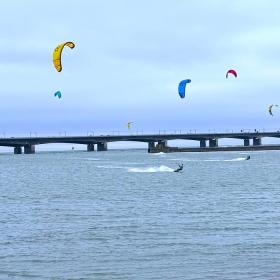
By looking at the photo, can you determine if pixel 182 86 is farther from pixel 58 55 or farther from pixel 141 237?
pixel 141 237

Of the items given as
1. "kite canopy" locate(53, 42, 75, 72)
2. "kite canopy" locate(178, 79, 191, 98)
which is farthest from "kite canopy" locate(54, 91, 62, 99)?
"kite canopy" locate(53, 42, 75, 72)

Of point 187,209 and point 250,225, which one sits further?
point 187,209

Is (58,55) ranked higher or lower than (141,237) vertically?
higher

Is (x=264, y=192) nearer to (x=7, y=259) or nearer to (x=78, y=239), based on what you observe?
(x=78, y=239)

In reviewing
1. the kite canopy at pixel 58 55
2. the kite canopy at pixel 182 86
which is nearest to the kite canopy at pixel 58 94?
the kite canopy at pixel 182 86

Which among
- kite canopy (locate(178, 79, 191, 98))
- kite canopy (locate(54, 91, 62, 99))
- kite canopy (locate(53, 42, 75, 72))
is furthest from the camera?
kite canopy (locate(54, 91, 62, 99))

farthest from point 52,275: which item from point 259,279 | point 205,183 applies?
point 205,183

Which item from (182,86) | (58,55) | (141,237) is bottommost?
(141,237)

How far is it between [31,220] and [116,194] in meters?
20.7

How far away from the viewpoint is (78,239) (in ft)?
107

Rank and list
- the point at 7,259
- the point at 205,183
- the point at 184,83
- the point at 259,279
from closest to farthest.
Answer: the point at 259,279
the point at 7,259
the point at 205,183
the point at 184,83

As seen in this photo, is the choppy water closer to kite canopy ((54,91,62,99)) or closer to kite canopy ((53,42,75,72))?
kite canopy ((53,42,75,72))

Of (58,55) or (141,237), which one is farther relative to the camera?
(58,55)

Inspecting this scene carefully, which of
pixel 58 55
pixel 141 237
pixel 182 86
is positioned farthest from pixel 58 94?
pixel 141 237
